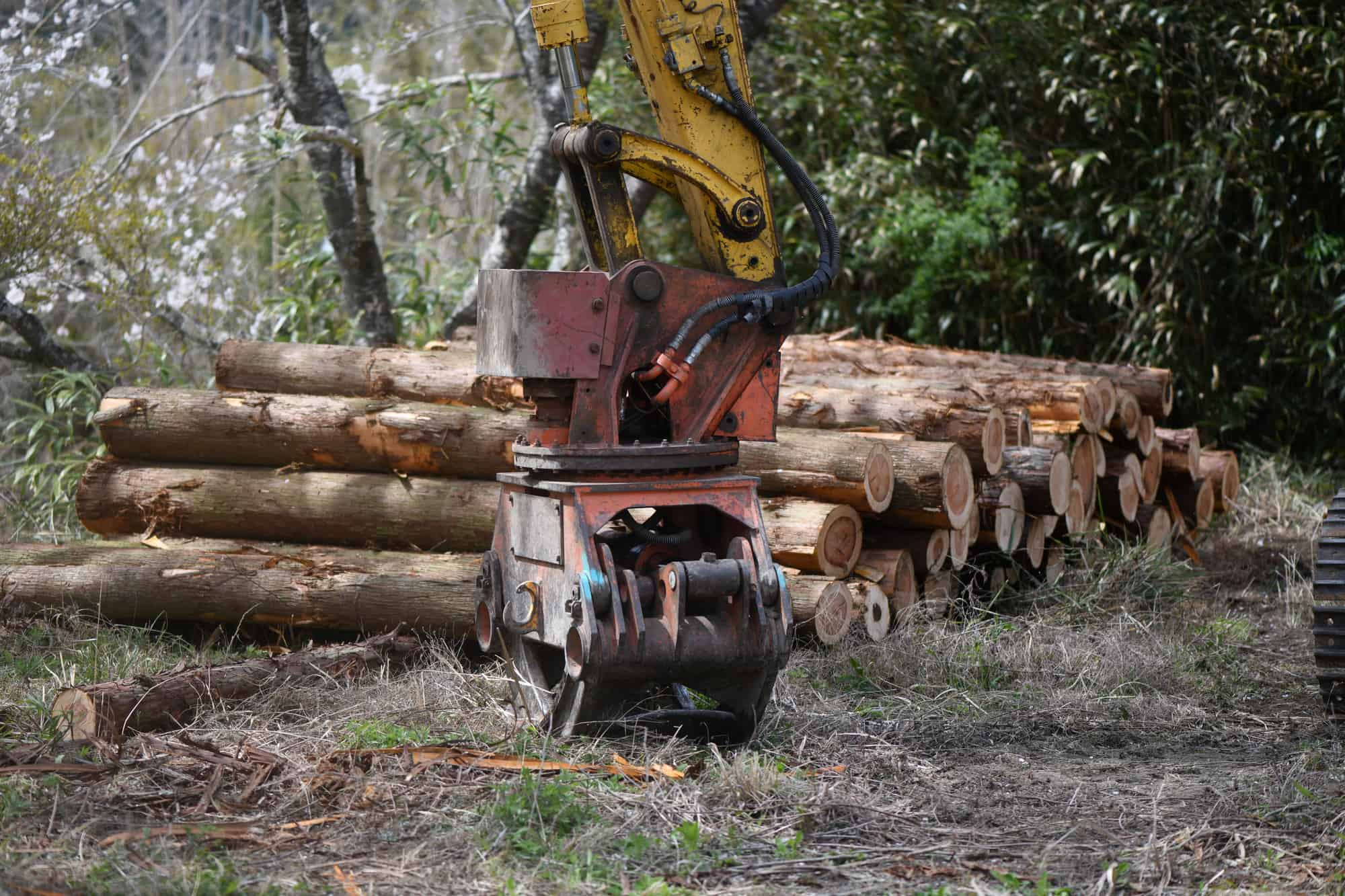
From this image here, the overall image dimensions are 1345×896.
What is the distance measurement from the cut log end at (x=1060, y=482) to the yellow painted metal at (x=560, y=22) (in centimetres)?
307

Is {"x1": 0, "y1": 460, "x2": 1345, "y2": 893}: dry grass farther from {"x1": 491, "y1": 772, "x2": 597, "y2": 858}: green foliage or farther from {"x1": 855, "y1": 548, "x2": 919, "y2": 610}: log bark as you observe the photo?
{"x1": 855, "y1": 548, "x2": 919, "y2": 610}: log bark

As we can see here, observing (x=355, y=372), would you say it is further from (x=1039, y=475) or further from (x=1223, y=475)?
(x=1223, y=475)

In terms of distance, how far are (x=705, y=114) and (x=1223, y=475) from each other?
15.6 feet

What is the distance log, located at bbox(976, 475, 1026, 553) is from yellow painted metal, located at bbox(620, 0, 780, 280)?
6.71 feet

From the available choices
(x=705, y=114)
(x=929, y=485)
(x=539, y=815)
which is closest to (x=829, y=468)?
(x=929, y=485)

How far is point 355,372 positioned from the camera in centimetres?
680

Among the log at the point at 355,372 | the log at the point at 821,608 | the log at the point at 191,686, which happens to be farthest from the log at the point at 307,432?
the log at the point at 821,608

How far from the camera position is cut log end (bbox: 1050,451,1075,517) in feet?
20.7

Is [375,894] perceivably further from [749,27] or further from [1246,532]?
[749,27]

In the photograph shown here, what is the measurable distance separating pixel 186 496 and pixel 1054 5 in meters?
6.39

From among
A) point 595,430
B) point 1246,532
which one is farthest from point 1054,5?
point 595,430

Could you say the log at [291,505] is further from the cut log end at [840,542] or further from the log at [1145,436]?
the log at [1145,436]

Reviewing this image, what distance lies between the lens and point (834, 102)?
1042 centimetres

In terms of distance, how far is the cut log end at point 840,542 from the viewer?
5543mm
